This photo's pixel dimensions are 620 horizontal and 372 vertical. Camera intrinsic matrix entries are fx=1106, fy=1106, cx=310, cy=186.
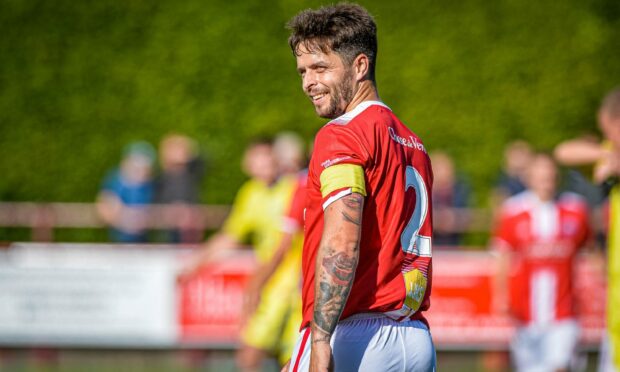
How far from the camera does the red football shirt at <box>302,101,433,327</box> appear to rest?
393 centimetres

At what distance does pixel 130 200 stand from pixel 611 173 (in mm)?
9760

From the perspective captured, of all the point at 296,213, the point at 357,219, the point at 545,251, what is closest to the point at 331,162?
the point at 357,219

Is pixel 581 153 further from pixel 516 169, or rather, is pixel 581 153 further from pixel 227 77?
pixel 227 77

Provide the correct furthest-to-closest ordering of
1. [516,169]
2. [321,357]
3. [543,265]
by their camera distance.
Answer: [516,169] → [543,265] → [321,357]

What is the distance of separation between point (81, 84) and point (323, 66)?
1460 cm

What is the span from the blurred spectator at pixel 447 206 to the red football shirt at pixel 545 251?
4587 millimetres

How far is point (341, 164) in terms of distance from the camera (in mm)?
3863

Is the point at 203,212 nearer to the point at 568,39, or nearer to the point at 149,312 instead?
the point at 149,312

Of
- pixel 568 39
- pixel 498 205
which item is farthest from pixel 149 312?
pixel 568 39

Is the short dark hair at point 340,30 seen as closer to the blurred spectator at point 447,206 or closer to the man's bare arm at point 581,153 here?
the man's bare arm at point 581,153

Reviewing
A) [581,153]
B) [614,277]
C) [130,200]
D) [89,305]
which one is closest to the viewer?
[614,277]

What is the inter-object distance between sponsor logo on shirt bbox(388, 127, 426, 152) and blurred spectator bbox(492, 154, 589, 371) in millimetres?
5517

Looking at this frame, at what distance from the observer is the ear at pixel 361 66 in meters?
4.07

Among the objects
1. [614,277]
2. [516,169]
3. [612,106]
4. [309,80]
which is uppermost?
[516,169]
